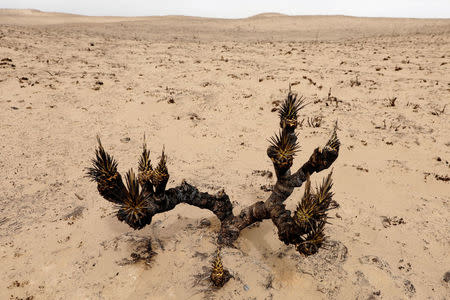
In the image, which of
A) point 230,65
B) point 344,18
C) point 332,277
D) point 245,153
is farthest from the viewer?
point 344,18

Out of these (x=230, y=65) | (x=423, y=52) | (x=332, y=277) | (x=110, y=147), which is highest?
(x=423, y=52)

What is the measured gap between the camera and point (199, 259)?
13.7 feet

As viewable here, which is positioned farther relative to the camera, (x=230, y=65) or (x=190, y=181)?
(x=230, y=65)

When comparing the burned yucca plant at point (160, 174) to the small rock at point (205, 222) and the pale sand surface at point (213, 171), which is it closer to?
the pale sand surface at point (213, 171)

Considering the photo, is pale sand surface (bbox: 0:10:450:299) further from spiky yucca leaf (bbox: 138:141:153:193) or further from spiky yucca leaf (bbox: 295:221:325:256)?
spiky yucca leaf (bbox: 138:141:153:193)

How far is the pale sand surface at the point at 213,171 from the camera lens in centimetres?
394

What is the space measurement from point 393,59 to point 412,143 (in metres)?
10.7

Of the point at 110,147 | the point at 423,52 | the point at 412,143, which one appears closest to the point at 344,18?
the point at 423,52

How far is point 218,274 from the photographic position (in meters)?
3.62

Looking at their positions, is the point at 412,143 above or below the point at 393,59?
below

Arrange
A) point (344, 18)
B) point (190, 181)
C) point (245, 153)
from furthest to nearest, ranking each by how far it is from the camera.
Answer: point (344, 18)
point (245, 153)
point (190, 181)

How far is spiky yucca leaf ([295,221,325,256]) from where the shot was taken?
117 inches

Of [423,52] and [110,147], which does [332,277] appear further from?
[423,52]

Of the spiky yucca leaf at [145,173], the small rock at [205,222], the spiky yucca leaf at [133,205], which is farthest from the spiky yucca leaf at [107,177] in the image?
the small rock at [205,222]
